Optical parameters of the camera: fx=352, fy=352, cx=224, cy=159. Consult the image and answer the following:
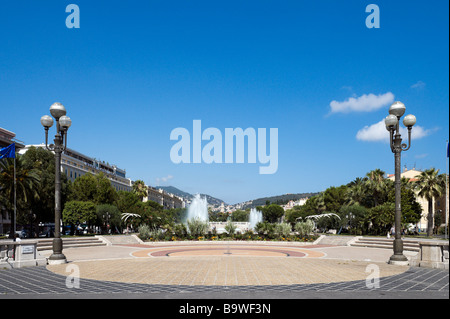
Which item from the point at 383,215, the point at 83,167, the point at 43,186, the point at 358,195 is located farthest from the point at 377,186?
the point at 83,167

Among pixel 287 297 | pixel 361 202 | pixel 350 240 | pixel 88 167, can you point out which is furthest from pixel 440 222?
pixel 88 167

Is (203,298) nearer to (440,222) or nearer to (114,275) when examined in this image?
(114,275)

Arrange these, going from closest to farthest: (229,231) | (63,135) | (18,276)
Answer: (18,276), (63,135), (229,231)

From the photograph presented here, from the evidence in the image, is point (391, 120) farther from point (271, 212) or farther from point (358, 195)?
point (271, 212)

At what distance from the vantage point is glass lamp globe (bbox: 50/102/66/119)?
15.1 metres

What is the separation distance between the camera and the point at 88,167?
90625mm

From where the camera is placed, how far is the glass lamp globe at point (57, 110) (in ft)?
49.5

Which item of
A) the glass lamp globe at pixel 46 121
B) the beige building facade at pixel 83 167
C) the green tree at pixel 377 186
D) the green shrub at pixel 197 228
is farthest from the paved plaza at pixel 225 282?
the beige building facade at pixel 83 167

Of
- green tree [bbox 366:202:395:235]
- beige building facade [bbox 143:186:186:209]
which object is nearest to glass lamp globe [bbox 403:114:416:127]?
green tree [bbox 366:202:395:235]

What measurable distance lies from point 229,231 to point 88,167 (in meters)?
67.3

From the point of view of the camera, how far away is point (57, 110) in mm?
15125

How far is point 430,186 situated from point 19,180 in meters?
51.2

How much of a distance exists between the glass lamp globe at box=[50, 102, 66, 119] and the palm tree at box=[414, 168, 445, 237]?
48919 mm

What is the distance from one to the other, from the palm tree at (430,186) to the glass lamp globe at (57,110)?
1926 inches
